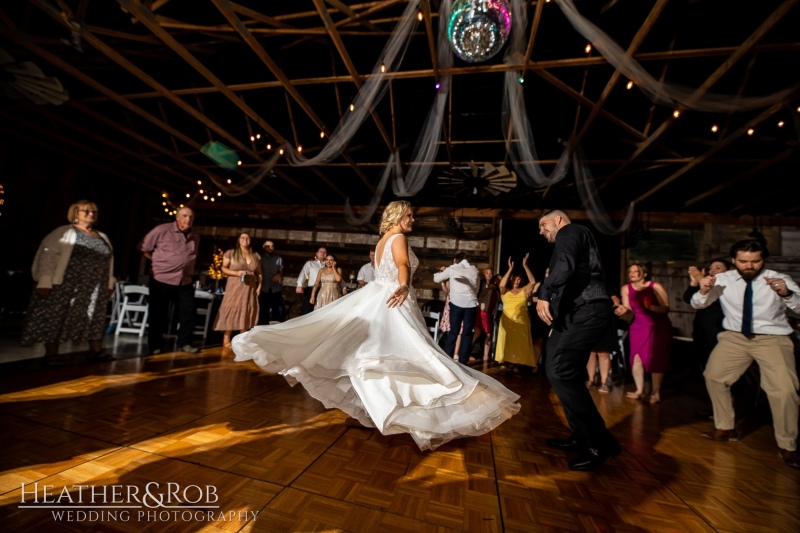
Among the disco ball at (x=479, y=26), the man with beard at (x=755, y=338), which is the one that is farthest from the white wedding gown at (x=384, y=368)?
the man with beard at (x=755, y=338)

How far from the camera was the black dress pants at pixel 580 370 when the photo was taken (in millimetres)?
1795

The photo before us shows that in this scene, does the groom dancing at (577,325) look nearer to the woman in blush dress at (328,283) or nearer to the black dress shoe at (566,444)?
the black dress shoe at (566,444)

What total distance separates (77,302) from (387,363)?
3082 mm

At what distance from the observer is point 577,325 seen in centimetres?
184

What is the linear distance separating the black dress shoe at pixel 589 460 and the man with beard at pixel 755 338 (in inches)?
57.0

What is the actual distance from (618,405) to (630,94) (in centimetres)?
415

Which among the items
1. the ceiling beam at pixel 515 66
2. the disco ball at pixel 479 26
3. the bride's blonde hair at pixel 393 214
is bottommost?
the bride's blonde hair at pixel 393 214

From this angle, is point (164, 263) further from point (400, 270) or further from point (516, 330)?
point (516, 330)

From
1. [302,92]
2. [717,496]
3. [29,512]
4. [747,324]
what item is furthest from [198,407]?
[302,92]

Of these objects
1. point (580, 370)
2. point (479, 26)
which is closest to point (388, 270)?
point (580, 370)

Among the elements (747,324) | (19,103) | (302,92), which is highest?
(302,92)

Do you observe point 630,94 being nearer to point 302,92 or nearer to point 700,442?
point 700,442

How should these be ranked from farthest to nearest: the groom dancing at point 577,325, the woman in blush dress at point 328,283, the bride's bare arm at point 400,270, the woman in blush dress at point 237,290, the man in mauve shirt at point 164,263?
the woman in blush dress at point 328,283 < the woman in blush dress at point 237,290 < the man in mauve shirt at point 164,263 < the bride's bare arm at point 400,270 < the groom dancing at point 577,325

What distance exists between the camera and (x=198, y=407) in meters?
2.14
